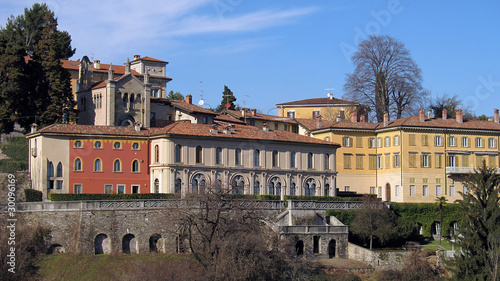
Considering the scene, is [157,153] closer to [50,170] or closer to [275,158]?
[50,170]

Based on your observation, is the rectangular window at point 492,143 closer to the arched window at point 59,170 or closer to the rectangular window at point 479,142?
the rectangular window at point 479,142

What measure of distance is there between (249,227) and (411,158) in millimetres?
27968

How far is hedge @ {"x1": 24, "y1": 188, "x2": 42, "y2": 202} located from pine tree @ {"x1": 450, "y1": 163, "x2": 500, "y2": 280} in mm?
29841

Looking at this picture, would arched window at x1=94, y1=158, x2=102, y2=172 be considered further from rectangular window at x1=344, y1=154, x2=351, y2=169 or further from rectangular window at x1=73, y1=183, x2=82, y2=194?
rectangular window at x1=344, y1=154, x2=351, y2=169

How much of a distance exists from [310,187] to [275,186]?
361 centimetres

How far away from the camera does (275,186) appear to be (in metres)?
69.1

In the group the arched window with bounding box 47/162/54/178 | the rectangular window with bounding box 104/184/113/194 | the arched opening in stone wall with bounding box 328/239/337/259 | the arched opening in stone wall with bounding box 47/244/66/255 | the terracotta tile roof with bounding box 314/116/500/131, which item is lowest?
the arched opening in stone wall with bounding box 328/239/337/259

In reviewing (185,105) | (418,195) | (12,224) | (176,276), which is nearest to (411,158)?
(418,195)

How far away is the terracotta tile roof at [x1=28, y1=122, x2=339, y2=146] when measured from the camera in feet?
202

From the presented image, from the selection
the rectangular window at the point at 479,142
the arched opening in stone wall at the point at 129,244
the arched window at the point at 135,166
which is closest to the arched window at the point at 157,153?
the arched window at the point at 135,166

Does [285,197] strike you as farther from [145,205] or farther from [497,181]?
[497,181]

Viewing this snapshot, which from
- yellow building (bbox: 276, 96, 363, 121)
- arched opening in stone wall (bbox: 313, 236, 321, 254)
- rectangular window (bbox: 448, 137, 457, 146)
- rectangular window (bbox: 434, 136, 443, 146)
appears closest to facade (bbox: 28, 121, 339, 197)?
arched opening in stone wall (bbox: 313, 236, 321, 254)

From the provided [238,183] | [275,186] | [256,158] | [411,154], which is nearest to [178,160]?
[238,183]

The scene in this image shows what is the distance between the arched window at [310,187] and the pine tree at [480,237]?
2400 cm
